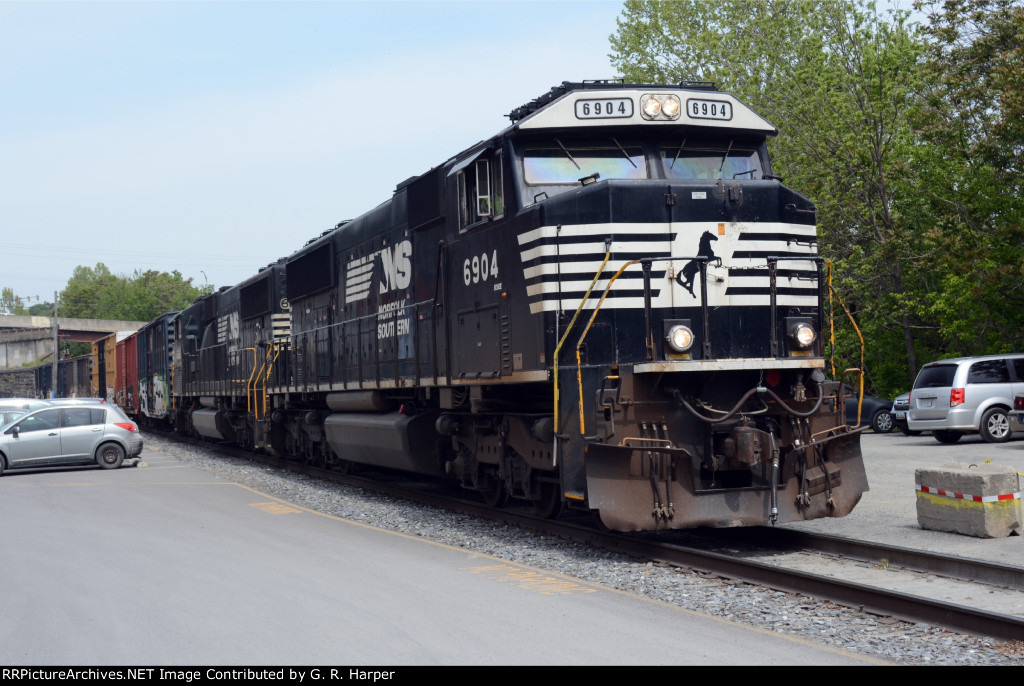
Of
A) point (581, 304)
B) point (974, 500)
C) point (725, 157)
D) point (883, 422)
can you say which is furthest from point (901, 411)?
point (581, 304)

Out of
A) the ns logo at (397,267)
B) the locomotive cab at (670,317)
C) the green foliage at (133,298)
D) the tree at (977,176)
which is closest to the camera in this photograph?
the locomotive cab at (670,317)

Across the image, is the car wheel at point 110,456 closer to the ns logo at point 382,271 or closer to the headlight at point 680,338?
the ns logo at point 382,271

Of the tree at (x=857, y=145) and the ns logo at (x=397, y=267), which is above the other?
the tree at (x=857, y=145)

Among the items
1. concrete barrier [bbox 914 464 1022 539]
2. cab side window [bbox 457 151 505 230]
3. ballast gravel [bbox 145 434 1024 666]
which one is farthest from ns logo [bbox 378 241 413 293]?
concrete barrier [bbox 914 464 1022 539]

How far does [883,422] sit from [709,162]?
61.2ft

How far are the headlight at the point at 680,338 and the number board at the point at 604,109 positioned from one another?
87.6 inches

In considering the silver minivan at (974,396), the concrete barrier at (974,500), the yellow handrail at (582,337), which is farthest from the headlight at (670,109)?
the silver minivan at (974,396)

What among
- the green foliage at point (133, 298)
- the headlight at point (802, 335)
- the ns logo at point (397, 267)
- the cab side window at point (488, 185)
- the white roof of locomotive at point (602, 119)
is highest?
the green foliage at point (133, 298)

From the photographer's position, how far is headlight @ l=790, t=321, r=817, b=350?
30.3 ft

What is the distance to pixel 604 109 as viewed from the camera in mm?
9586

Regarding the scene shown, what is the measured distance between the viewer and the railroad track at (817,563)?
21.2 feet

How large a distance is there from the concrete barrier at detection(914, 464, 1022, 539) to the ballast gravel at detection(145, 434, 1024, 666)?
3046 mm

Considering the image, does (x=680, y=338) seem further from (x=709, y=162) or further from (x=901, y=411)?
(x=901, y=411)

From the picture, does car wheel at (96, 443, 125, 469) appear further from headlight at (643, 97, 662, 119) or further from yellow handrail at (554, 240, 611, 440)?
headlight at (643, 97, 662, 119)
